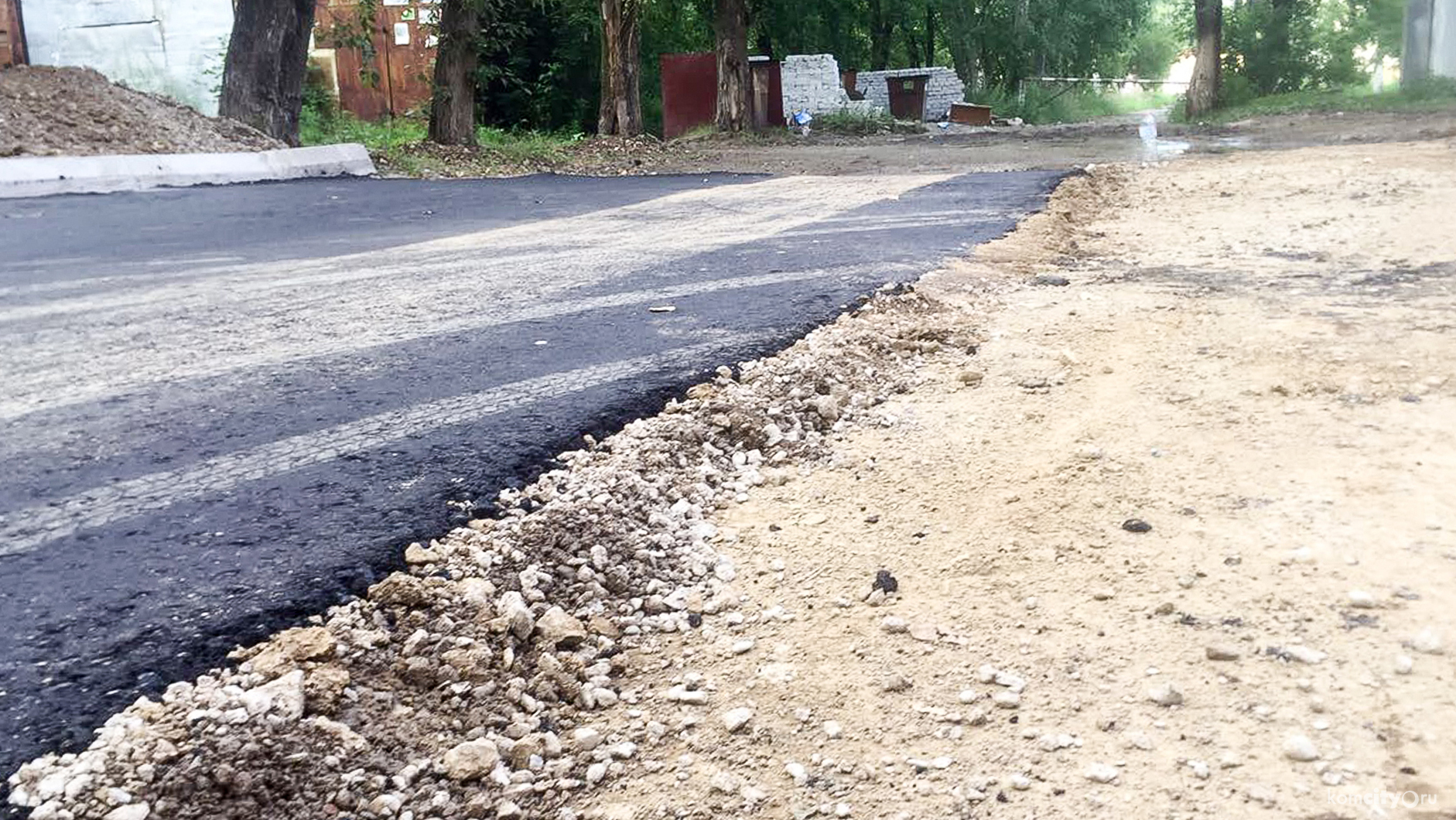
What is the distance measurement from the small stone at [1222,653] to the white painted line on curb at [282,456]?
203cm

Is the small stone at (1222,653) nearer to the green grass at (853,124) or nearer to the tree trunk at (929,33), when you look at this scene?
the green grass at (853,124)

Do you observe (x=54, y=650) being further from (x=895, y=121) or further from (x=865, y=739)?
(x=895, y=121)

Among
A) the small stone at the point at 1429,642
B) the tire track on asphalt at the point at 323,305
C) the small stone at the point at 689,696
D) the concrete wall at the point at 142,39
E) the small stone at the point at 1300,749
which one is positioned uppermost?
the concrete wall at the point at 142,39

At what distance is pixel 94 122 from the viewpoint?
39.0 ft

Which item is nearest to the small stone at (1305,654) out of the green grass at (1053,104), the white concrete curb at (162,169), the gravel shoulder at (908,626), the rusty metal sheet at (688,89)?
the gravel shoulder at (908,626)

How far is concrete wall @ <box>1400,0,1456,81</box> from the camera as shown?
77.3ft

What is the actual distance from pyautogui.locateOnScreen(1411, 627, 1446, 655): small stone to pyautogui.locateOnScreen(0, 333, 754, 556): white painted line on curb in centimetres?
233

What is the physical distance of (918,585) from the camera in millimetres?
2596

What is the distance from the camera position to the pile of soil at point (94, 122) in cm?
1115

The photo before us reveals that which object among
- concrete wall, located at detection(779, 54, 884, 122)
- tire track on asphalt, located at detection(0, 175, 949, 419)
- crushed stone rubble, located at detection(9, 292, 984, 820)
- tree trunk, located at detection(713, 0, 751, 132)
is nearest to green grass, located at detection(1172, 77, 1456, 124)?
concrete wall, located at detection(779, 54, 884, 122)

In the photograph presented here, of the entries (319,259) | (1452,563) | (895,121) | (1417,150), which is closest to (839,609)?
(1452,563)

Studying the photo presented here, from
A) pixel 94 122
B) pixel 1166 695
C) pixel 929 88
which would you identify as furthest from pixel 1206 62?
pixel 1166 695

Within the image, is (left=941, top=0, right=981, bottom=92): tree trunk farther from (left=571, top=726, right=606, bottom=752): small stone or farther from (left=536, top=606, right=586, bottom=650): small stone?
(left=571, top=726, right=606, bottom=752): small stone

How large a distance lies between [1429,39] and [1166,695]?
89.8 ft
